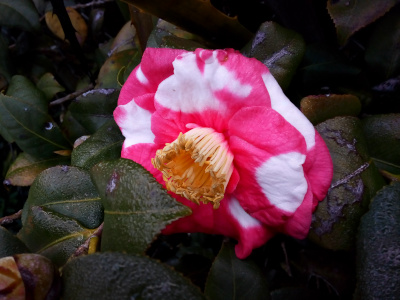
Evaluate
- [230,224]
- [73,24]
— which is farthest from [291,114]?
[73,24]

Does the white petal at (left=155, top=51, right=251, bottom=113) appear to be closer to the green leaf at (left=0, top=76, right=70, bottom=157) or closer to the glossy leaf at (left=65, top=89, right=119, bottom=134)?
the glossy leaf at (left=65, top=89, right=119, bottom=134)

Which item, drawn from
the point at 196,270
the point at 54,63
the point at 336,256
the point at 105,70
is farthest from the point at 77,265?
the point at 54,63

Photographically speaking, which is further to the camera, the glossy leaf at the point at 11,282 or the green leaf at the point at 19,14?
the green leaf at the point at 19,14

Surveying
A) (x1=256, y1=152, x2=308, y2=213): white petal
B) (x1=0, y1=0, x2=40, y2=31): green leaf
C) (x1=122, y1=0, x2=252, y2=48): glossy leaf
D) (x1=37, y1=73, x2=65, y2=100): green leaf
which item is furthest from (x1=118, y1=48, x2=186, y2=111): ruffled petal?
(x1=0, y1=0, x2=40, y2=31): green leaf

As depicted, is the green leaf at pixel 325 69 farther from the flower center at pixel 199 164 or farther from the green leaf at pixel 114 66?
the green leaf at pixel 114 66

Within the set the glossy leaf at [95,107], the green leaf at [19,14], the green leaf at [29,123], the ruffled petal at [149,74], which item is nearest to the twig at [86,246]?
the ruffled petal at [149,74]
